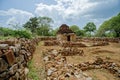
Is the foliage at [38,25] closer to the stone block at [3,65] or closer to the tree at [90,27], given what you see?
the tree at [90,27]

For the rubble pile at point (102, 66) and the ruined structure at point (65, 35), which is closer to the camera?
the rubble pile at point (102, 66)

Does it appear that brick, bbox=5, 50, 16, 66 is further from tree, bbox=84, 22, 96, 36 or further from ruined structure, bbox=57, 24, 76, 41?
tree, bbox=84, 22, 96, 36

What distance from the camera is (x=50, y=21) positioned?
60.3m

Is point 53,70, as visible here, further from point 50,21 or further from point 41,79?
point 50,21

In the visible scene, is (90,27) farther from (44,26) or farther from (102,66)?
(102,66)

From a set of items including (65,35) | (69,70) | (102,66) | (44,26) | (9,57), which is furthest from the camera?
(44,26)

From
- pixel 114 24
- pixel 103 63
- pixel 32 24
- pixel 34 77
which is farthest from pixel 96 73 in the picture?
pixel 32 24

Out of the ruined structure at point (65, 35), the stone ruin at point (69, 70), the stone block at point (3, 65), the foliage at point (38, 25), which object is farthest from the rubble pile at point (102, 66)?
the foliage at point (38, 25)

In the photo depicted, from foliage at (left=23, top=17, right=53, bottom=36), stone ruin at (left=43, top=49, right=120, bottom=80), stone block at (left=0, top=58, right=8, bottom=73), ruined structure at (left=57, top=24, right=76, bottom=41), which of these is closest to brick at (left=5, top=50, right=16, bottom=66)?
stone block at (left=0, top=58, right=8, bottom=73)

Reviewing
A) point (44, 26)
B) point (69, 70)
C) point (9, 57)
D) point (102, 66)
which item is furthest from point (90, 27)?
point (9, 57)

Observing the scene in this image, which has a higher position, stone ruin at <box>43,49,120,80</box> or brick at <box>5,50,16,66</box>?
brick at <box>5,50,16,66</box>

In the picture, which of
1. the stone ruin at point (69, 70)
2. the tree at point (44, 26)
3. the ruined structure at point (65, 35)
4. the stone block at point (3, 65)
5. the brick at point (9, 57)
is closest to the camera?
the stone block at point (3, 65)

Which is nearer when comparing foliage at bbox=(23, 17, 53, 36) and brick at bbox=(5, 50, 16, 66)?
brick at bbox=(5, 50, 16, 66)

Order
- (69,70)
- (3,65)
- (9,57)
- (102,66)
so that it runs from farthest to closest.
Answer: (102,66) < (69,70) < (9,57) < (3,65)
